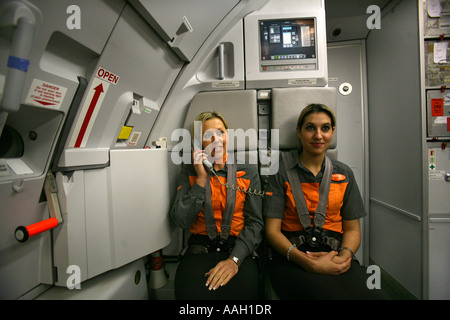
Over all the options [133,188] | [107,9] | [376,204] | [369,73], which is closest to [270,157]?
[133,188]

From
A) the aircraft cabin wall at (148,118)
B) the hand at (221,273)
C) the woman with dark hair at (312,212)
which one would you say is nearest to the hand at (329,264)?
the woman with dark hair at (312,212)

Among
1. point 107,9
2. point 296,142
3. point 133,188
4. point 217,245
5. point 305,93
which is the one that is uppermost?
point 107,9

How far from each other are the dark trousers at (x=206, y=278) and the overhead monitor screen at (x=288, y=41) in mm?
1726

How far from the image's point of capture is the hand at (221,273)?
1.15 metres

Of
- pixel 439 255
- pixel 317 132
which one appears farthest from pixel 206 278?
pixel 439 255

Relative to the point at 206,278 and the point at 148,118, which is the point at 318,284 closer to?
the point at 206,278

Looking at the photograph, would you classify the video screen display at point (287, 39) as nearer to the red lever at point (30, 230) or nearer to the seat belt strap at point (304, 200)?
the seat belt strap at point (304, 200)

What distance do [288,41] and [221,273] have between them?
2005 millimetres

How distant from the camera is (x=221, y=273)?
1.18 metres

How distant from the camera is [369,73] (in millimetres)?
2252

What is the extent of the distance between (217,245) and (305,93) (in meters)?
1.48

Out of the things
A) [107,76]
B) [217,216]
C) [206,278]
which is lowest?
[206,278]

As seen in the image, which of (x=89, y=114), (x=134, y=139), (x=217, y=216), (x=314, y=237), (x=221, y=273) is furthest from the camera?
(x=134, y=139)

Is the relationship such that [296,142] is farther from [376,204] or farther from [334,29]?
[334,29]
